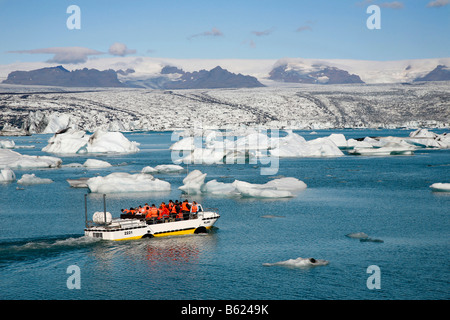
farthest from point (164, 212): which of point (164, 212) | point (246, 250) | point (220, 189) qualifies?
point (220, 189)

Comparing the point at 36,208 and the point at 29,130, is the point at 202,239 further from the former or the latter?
the point at 29,130

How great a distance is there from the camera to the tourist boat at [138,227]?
881 inches

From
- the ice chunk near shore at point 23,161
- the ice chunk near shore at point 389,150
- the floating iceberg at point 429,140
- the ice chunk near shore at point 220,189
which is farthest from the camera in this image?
the floating iceberg at point 429,140

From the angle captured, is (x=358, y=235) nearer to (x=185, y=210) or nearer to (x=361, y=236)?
(x=361, y=236)

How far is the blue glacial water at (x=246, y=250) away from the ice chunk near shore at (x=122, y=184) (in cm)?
68

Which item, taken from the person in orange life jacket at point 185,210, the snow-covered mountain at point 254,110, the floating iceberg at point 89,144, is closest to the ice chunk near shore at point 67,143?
the floating iceberg at point 89,144

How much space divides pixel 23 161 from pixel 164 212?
1290 inches

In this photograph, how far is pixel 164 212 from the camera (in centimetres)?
2408

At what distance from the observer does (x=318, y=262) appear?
18.5 meters

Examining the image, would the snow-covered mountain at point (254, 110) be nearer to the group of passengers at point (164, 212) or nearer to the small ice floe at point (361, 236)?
the group of passengers at point (164, 212)

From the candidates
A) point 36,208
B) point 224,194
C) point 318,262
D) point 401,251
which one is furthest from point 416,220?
point 36,208

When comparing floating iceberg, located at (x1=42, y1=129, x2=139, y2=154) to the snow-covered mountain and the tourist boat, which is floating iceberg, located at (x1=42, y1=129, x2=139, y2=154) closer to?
the tourist boat
